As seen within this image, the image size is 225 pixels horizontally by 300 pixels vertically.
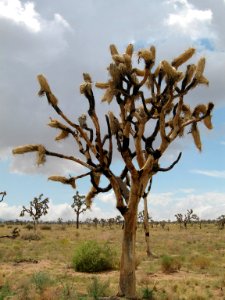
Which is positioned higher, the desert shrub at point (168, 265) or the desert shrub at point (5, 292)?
the desert shrub at point (168, 265)

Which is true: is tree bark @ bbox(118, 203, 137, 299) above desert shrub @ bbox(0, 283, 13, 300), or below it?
above

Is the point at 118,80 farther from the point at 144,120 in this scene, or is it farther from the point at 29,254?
the point at 29,254

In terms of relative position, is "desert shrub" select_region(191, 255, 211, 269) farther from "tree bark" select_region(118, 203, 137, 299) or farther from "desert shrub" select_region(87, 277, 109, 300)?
"tree bark" select_region(118, 203, 137, 299)

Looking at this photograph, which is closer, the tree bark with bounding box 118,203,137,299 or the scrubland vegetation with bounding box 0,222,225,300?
the tree bark with bounding box 118,203,137,299

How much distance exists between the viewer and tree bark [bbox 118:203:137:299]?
10.7m

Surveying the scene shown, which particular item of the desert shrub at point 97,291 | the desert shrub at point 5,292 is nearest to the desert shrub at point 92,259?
the desert shrub at point 5,292

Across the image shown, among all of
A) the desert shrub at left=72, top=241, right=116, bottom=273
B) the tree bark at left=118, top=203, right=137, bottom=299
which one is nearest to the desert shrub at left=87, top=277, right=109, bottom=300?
the tree bark at left=118, top=203, right=137, bottom=299

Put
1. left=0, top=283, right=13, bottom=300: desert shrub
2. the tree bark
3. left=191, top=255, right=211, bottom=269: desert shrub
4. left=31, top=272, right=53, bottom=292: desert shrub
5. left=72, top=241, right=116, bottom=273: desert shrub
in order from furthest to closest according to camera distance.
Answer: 1. left=191, top=255, right=211, bottom=269: desert shrub
2. left=72, top=241, right=116, bottom=273: desert shrub
3. left=31, top=272, right=53, bottom=292: desert shrub
4. left=0, top=283, right=13, bottom=300: desert shrub
5. the tree bark

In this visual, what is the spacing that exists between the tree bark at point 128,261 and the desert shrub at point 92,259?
6816mm

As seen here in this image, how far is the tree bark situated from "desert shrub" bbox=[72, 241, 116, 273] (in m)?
6.82

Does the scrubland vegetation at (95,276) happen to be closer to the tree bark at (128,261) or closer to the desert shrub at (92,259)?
the desert shrub at (92,259)

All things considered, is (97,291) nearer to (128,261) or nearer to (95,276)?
(128,261)

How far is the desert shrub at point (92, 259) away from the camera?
17.4m

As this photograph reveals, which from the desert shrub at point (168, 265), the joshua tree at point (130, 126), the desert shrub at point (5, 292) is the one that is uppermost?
the joshua tree at point (130, 126)
